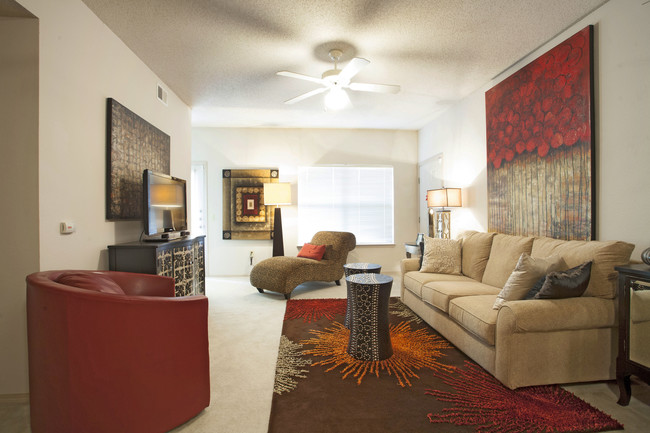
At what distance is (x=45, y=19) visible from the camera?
2.12 metres

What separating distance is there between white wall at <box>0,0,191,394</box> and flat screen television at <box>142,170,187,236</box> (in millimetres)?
281

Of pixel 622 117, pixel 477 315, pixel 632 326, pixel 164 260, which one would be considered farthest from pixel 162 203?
pixel 622 117

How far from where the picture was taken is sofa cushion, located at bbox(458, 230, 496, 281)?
3.44 meters

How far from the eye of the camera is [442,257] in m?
3.70

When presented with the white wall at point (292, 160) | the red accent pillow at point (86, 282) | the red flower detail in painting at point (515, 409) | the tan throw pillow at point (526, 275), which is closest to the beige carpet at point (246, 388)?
the red flower detail in painting at point (515, 409)

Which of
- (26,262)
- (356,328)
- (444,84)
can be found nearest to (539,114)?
(444,84)

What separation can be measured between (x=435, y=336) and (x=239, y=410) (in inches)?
71.8

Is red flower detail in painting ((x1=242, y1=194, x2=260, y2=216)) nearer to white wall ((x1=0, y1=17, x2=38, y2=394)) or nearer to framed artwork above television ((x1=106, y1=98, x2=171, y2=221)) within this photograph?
framed artwork above television ((x1=106, y1=98, x2=171, y2=221))

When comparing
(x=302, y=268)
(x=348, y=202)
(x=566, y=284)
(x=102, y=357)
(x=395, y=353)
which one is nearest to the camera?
(x=102, y=357)

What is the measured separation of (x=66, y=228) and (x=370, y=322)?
218 centimetres

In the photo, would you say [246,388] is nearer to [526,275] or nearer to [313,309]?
[313,309]

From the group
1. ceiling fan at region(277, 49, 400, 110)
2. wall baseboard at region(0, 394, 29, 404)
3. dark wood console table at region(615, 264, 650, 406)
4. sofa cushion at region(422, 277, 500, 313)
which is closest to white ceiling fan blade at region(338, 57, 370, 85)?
ceiling fan at region(277, 49, 400, 110)

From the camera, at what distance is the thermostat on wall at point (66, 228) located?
2.26 meters

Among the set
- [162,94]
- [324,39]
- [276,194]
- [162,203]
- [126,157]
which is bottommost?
[162,203]
